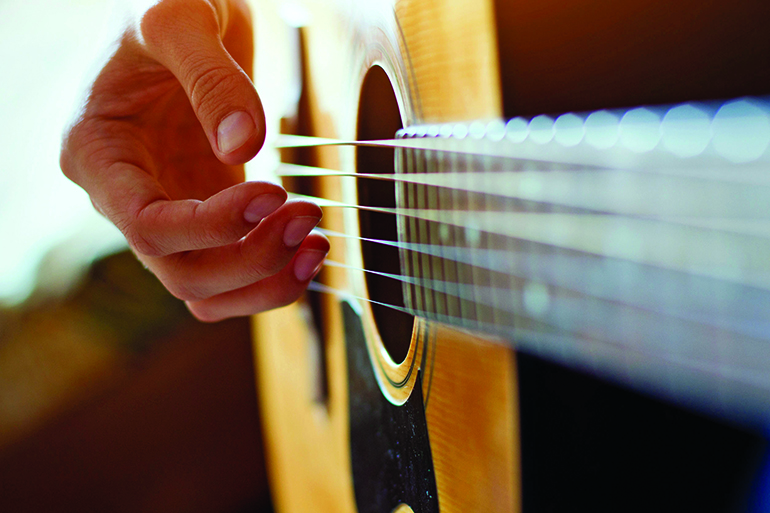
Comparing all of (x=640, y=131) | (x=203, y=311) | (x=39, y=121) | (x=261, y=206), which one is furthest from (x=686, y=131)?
(x=39, y=121)

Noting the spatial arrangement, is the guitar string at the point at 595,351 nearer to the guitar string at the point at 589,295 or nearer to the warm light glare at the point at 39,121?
the guitar string at the point at 589,295

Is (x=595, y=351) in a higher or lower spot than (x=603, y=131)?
lower

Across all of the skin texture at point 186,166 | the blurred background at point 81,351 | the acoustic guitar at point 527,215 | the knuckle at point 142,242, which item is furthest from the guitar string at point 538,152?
the blurred background at point 81,351

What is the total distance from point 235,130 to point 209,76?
0.05 metres

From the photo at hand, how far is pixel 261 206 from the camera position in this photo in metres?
0.37

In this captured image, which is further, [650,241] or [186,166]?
[186,166]

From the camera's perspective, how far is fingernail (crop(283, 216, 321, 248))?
405 millimetres

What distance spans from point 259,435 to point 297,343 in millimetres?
665

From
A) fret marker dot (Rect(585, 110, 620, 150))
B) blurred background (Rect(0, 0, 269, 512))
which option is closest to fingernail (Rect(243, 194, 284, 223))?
fret marker dot (Rect(585, 110, 620, 150))

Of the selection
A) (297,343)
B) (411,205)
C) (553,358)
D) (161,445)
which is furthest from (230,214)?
(161,445)

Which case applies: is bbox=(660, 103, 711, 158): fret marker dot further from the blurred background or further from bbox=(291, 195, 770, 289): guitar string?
the blurred background

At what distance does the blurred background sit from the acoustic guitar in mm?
792

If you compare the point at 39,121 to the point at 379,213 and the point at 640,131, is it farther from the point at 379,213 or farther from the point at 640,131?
the point at 640,131

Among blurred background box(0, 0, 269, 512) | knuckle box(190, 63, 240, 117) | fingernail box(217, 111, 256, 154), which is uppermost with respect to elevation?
knuckle box(190, 63, 240, 117)
